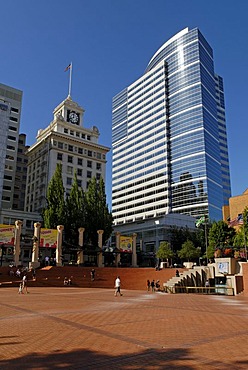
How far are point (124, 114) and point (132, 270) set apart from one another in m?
119

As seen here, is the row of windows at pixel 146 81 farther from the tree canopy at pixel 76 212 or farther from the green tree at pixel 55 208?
the green tree at pixel 55 208

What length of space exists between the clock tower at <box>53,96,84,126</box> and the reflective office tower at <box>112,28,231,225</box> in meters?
44.5

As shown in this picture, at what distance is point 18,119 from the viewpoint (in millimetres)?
88750

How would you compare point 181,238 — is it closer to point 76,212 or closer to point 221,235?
point 221,235

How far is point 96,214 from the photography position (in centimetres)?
5897

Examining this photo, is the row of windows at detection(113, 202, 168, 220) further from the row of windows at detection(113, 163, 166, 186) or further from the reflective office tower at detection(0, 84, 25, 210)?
the reflective office tower at detection(0, 84, 25, 210)

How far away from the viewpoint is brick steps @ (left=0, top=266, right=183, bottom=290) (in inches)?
1435

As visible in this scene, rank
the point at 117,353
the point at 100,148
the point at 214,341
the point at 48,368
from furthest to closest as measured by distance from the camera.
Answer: the point at 100,148, the point at 214,341, the point at 117,353, the point at 48,368

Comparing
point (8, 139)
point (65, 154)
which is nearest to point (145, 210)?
point (65, 154)

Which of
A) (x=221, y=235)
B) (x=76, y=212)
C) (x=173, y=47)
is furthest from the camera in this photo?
(x=173, y=47)

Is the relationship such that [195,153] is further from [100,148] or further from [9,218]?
[9,218]

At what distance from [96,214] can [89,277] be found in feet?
60.3

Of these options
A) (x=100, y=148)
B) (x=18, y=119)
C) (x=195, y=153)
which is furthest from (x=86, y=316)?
(x=195, y=153)

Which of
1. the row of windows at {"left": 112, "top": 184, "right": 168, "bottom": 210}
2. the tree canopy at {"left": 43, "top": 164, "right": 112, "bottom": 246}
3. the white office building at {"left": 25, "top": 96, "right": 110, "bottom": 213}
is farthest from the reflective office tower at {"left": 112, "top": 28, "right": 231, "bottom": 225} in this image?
the tree canopy at {"left": 43, "top": 164, "right": 112, "bottom": 246}
